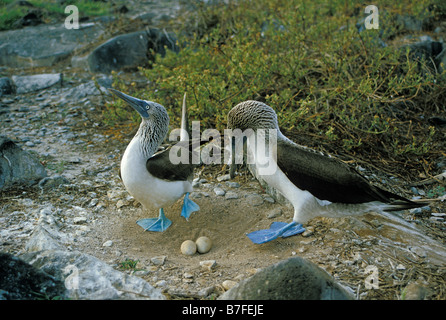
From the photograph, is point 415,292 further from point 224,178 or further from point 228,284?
point 224,178

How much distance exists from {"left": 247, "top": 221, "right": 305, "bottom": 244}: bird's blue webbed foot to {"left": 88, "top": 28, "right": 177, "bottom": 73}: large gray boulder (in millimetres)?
5048

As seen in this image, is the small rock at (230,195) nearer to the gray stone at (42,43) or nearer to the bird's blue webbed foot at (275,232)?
the bird's blue webbed foot at (275,232)

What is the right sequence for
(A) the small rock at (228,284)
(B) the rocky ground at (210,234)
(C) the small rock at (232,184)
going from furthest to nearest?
1. (C) the small rock at (232,184)
2. (B) the rocky ground at (210,234)
3. (A) the small rock at (228,284)

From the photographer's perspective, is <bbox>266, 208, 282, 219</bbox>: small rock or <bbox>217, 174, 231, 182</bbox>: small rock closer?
<bbox>266, 208, 282, 219</bbox>: small rock

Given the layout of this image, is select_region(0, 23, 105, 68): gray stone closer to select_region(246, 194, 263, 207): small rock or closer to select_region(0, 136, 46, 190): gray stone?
select_region(0, 136, 46, 190): gray stone

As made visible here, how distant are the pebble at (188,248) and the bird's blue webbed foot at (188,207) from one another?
0.36 m

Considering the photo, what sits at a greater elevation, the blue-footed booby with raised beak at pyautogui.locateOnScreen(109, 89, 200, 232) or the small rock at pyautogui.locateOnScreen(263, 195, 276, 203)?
the blue-footed booby with raised beak at pyautogui.locateOnScreen(109, 89, 200, 232)

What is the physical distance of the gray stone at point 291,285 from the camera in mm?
2426

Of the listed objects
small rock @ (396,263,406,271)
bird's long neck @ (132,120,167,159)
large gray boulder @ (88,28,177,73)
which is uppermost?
large gray boulder @ (88,28,177,73)

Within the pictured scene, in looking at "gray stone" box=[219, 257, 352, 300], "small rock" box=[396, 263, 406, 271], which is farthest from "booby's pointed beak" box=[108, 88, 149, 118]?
"small rock" box=[396, 263, 406, 271]

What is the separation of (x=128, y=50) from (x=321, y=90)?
4335 mm

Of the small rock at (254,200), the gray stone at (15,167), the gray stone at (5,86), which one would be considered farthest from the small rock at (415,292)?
the gray stone at (5,86)

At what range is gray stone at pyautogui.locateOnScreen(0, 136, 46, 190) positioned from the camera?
13.9 feet
